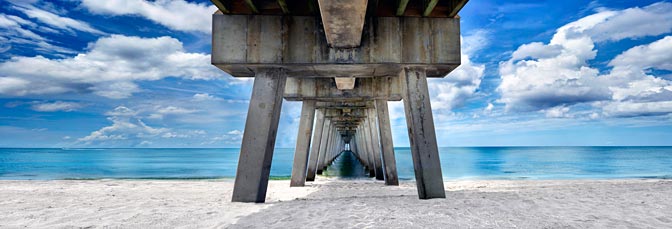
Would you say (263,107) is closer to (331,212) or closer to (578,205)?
(331,212)

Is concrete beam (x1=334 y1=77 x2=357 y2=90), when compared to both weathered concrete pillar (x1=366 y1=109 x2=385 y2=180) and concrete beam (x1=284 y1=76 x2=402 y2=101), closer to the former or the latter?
concrete beam (x1=284 y1=76 x2=402 y2=101)

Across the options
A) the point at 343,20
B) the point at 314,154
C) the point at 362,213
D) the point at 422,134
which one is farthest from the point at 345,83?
the point at 362,213

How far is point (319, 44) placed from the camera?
27.0ft

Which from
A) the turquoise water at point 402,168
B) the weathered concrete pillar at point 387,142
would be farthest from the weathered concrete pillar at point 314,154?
the turquoise water at point 402,168

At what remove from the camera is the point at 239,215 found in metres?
6.20

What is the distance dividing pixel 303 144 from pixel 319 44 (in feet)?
25.3

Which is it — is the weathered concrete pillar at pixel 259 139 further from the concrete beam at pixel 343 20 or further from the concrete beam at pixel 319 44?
the concrete beam at pixel 343 20

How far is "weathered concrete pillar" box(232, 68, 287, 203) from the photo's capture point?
25.8 ft

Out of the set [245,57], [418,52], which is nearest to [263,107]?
[245,57]

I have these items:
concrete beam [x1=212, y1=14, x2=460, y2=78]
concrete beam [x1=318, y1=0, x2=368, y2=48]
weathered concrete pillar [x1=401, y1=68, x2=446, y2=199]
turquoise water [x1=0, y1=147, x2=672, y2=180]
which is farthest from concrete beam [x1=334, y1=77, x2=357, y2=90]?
turquoise water [x1=0, y1=147, x2=672, y2=180]

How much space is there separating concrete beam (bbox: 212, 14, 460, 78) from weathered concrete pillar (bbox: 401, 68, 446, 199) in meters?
0.40

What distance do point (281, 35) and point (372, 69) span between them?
2.33 m

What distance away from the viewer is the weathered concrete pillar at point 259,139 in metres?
7.87

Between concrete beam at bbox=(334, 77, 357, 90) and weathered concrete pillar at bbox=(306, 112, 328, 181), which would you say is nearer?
concrete beam at bbox=(334, 77, 357, 90)
